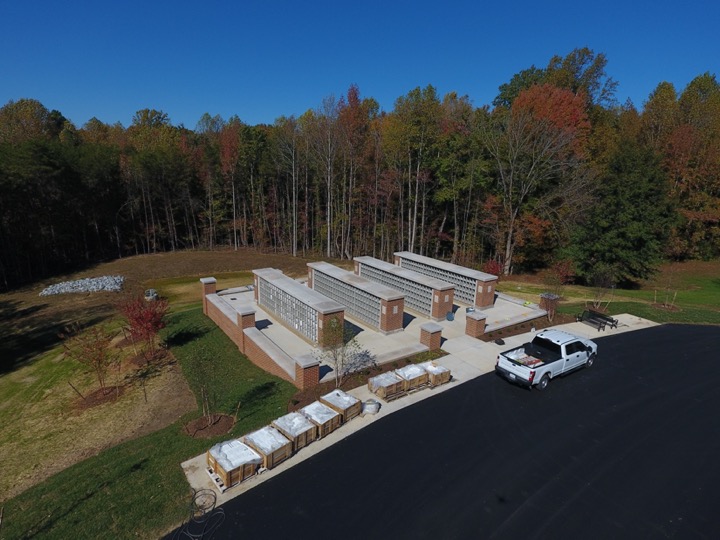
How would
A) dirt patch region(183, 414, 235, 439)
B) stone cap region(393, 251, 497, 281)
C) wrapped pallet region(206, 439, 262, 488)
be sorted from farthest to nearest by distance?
stone cap region(393, 251, 497, 281)
dirt patch region(183, 414, 235, 439)
wrapped pallet region(206, 439, 262, 488)

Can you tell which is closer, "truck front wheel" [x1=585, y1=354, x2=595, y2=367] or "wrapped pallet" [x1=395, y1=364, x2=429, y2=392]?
"wrapped pallet" [x1=395, y1=364, x2=429, y2=392]

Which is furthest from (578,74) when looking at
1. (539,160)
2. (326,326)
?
(326,326)

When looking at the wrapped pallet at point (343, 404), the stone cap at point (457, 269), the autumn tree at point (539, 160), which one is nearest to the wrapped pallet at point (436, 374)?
the wrapped pallet at point (343, 404)

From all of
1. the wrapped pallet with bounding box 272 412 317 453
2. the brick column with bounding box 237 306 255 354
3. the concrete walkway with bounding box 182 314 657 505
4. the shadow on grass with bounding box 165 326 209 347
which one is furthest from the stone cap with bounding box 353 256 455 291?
the wrapped pallet with bounding box 272 412 317 453

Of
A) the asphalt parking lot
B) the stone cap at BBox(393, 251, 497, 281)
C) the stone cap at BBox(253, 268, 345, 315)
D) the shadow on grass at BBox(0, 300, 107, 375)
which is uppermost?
the stone cap at BBox(393, 251, 497, 281)

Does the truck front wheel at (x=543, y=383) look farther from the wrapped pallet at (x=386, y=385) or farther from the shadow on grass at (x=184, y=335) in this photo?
the shadow on grass at (x=184, y=335)

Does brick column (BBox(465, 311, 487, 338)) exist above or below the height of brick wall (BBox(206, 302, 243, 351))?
above

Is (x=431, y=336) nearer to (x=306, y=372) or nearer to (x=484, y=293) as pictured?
(x=306, y=372)

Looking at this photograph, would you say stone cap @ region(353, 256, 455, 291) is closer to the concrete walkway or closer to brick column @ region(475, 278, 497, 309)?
brick column @ region(475, 278, 497, 309)
